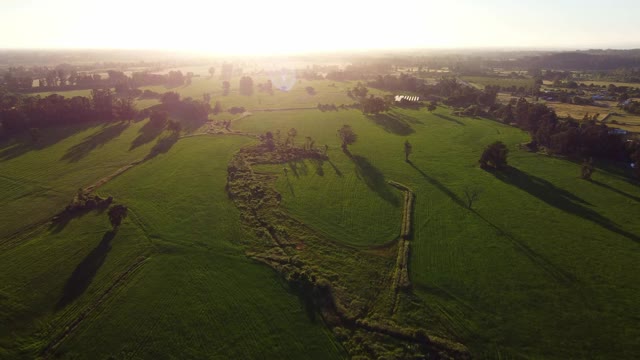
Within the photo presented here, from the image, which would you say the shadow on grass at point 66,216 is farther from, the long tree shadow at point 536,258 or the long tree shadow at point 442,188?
the long tree shadow at point 536,258

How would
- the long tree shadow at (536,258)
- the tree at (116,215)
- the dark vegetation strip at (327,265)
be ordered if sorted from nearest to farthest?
1. the dark vegetation strip at (327,265)
2. the long tree shadow at (536,258)
3. the tree at (116,215)

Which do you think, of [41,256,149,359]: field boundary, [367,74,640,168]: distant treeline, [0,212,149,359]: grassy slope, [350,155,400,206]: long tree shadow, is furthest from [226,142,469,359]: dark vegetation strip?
[367,74,640,168]: distant treeline

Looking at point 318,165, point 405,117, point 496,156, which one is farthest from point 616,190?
point 405,117

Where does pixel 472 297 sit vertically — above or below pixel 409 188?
below

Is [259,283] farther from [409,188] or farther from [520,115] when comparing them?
[520,115]

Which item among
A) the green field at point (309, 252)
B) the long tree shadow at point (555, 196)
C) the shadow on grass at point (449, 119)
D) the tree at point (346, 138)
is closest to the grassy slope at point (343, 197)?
the green field at point (309, 252)

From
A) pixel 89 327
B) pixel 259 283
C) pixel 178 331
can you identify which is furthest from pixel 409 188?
pixel 89 327

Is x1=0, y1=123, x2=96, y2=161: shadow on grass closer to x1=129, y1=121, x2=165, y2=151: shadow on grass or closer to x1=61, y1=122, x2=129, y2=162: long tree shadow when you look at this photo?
x1=61, y1=122, x2=129, y2=162: long tree shadow
